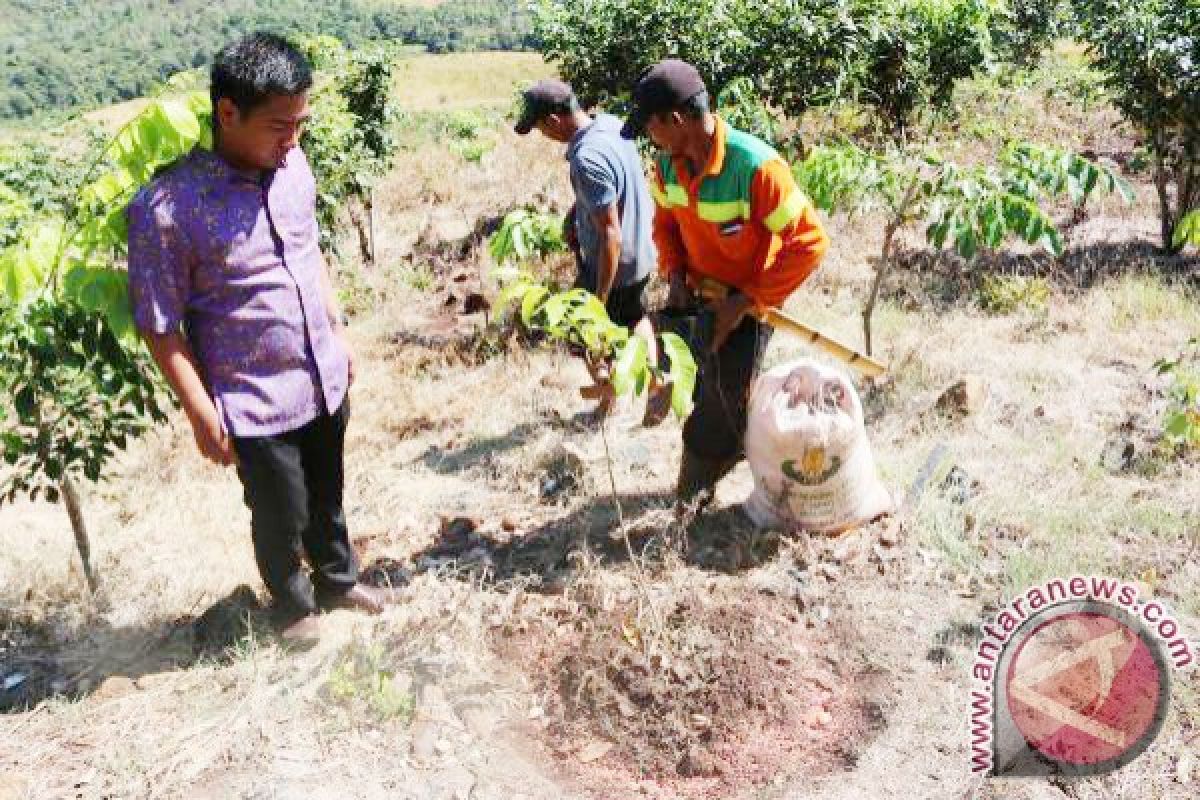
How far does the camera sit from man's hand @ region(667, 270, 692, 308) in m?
3.14

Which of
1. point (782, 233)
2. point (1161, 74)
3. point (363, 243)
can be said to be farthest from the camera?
point (363, 243)

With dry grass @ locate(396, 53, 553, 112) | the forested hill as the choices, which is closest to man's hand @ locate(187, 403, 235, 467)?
dry grass @ locate(396, 53, 553, 112)

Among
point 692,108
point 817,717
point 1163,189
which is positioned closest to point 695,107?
point 692,108

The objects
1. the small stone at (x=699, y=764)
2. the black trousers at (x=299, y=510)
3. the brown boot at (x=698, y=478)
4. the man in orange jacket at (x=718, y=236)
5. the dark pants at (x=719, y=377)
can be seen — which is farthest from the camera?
the brown boot at (x=698, y=478)

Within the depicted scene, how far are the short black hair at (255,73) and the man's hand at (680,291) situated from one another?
1430 millimetres

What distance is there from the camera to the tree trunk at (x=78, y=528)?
2.90 m

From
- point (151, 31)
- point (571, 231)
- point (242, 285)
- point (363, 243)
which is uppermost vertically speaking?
point (151, 31)

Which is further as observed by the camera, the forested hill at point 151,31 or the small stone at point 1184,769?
the forested hill at point 151,31

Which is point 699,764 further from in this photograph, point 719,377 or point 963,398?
point 963,398

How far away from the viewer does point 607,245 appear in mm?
3562

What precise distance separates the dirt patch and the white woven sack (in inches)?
15.3

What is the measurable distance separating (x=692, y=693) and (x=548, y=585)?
2.45 feet

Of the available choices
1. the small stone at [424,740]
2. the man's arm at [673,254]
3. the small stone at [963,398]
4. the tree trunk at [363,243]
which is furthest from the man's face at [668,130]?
the tree trunk at [363,243]

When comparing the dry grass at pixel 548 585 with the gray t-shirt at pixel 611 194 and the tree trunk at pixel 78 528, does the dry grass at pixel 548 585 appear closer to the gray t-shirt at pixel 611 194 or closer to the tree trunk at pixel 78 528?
the tree trunk at pixel 78 528
